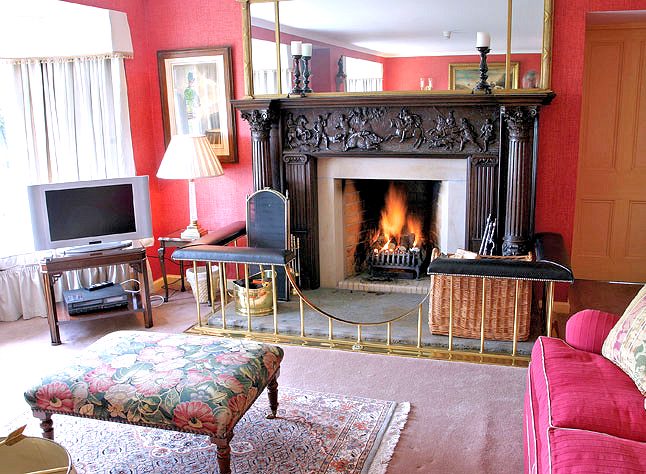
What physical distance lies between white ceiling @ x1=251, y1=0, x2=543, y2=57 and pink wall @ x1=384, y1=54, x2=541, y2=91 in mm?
42

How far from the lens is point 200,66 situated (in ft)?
16.0

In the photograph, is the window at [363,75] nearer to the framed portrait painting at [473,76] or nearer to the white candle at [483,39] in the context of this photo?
the framed portrait painting at [473,76]

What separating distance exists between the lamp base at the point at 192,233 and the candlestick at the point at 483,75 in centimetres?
226

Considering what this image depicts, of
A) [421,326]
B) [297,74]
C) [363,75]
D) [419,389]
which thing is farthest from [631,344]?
[297,74]

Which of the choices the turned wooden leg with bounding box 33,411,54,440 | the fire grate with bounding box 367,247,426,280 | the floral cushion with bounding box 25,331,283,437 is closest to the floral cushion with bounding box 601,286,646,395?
the floral cushion with bounding box 25,331,283,437

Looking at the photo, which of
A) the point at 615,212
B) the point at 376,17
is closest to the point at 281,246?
the point at 376,17

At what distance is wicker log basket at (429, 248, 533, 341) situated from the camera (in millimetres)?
3668

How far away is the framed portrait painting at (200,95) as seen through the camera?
484 centimetres

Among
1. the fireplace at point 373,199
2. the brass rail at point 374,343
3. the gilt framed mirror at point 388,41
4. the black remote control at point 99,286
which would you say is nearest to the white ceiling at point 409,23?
the gilt framed mirror at point 388,41

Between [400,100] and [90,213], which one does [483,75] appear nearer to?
[400,100]

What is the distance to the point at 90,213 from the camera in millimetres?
4309

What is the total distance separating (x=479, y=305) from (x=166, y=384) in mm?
2033

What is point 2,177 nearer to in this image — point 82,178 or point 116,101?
point 82,178

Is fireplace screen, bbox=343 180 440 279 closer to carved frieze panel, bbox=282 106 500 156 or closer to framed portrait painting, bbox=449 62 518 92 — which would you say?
carved frieze panel, bbox=282 106 500 156
